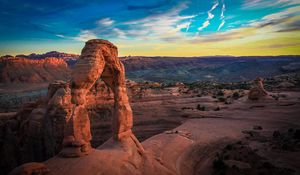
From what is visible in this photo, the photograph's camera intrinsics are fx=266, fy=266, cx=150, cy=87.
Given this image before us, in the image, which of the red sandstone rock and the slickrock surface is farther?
the slickrock surface

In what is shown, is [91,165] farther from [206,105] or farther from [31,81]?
[31,81]

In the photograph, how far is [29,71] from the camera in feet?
328

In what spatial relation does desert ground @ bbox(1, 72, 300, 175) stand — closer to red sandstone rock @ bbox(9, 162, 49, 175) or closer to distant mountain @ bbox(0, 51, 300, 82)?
red sandstone rock @ bbox(9, 162, 49, 175)

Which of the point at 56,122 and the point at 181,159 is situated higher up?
the point at 56,122

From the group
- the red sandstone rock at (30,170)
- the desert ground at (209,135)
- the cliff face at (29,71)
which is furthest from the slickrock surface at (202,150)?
the cliff face at (29,71)

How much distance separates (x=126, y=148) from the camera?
43.0 ft

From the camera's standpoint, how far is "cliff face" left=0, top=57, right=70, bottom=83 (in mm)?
94688

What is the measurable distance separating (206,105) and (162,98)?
8985 mm

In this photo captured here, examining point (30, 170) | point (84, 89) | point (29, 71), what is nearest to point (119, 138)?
point (84, 89)

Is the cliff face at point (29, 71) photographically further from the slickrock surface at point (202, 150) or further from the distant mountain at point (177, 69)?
the slickrock surface at point (202, 150)

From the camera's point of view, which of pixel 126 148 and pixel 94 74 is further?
pixel 126 148

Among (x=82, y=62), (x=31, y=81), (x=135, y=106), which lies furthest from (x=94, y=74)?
(x=31, y=81)

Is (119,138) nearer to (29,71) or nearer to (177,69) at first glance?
(29,71)

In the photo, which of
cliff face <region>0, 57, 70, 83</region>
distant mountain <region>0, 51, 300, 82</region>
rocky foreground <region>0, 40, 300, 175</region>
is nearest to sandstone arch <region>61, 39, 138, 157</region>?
→ rocky foreground <region>0, 40, 300, 175</region>
